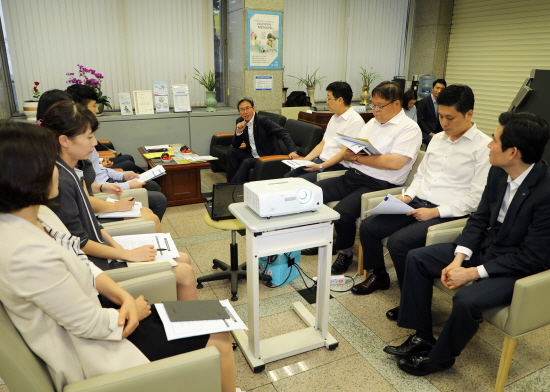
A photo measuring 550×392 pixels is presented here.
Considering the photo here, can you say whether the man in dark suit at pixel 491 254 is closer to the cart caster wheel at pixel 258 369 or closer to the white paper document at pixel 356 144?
the cart caster wheel at pixel 258 369

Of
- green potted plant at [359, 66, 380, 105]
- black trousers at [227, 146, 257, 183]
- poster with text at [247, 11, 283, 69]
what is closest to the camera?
black trousers at [227, 146, 257, 183]

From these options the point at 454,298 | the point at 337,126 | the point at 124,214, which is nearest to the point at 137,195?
the point at 124,214

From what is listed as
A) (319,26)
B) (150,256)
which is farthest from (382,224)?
(319,26)

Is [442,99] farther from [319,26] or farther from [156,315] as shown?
[319,26]

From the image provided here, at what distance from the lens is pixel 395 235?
241 centimetres

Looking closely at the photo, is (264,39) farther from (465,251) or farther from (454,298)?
(454,298)

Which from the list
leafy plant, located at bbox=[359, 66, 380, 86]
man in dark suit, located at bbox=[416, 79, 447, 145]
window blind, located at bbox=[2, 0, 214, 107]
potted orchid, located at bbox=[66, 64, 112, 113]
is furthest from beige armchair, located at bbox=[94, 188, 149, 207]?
leafy plant, located at bbox=[359, 66, 380, 86]

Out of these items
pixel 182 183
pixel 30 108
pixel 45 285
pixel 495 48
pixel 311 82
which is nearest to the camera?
pixel 45 285

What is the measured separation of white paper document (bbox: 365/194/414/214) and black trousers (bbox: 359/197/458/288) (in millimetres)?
Answer: 117

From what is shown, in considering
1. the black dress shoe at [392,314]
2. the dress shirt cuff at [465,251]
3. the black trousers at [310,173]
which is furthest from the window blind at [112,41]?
the dress shirt cuff at [465,251]

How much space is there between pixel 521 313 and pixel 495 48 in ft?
16.7

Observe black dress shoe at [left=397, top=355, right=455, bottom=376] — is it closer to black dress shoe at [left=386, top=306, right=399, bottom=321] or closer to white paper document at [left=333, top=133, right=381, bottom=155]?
black dress shoe at [left=386, top=306, right=399, bottom=321]

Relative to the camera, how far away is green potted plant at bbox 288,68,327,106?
624 centimetres

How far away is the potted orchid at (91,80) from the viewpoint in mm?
4867
